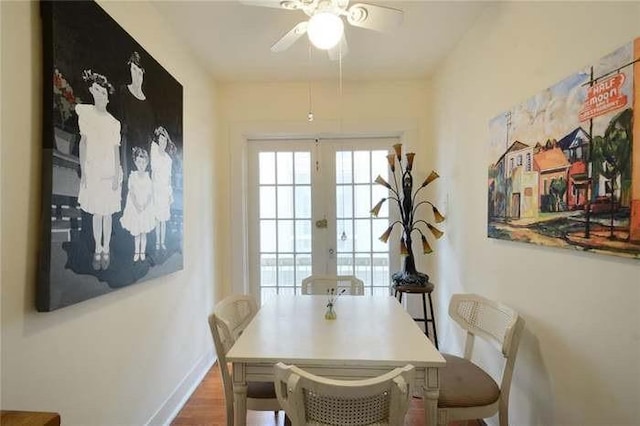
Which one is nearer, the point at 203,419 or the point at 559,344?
the point at 559,344

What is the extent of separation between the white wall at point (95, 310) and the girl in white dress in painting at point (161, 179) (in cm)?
31

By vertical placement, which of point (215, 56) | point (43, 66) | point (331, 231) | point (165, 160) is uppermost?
point (215, 56)

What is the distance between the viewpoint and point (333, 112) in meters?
3.10

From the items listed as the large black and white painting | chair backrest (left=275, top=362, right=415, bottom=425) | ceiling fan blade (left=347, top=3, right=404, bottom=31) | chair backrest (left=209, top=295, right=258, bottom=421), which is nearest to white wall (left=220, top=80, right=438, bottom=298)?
the large black and white painting

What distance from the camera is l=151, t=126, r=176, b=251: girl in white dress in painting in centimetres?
191

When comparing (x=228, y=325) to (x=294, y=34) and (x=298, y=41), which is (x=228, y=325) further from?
(x=298, y=41)

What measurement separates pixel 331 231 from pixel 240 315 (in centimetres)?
156

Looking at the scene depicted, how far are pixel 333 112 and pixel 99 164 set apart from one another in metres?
2.11

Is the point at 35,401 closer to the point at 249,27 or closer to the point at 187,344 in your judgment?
the point at 187,344

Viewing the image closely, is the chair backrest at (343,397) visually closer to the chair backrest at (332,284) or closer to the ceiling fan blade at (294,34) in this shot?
the chair backrest at (332,284)

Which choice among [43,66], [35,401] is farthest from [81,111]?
[35,401]

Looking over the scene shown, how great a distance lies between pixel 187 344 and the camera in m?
2.44

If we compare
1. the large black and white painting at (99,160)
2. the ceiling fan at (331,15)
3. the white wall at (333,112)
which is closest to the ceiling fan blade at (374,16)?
the ceiling fan at (331,15)

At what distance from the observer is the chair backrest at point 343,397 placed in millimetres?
1020
